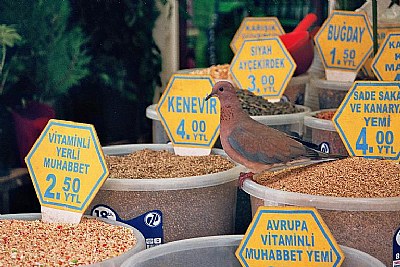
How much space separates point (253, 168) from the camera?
1501 mm

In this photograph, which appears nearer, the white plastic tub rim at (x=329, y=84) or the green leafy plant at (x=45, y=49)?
the green leafy plant at (x=45, y=49)

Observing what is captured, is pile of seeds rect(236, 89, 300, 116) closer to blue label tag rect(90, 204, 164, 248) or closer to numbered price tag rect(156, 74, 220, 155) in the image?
A: numbered price tag rect(156, 74, 220, 155)

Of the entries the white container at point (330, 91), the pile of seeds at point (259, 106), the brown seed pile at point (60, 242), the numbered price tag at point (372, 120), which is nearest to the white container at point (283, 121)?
the pile of seeds at point (259, 106)

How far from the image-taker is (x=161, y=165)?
1642mm

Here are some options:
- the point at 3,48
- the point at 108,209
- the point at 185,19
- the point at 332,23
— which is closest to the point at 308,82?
the point at 332,23

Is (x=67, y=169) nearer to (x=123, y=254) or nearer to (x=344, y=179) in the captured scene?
(x=123, y=254)

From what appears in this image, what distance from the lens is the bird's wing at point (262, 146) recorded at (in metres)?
1.49

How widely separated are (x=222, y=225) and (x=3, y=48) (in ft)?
2.73

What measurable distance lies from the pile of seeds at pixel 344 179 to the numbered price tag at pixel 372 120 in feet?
0.21

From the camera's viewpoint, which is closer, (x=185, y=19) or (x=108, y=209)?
(x=108, y=209)

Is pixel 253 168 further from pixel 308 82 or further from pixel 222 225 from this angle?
pixel 308 82

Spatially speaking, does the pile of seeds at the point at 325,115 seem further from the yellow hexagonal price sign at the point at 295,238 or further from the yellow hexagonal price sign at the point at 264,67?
the yellow hexagonal price sign at the point at 295,238

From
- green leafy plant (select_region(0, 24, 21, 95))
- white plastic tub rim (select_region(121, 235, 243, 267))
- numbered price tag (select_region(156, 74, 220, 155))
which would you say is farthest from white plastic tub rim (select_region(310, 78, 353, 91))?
white plastic tub rim (select_region(121, 235, 243, 267))

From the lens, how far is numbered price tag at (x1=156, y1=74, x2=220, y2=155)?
1.73m
